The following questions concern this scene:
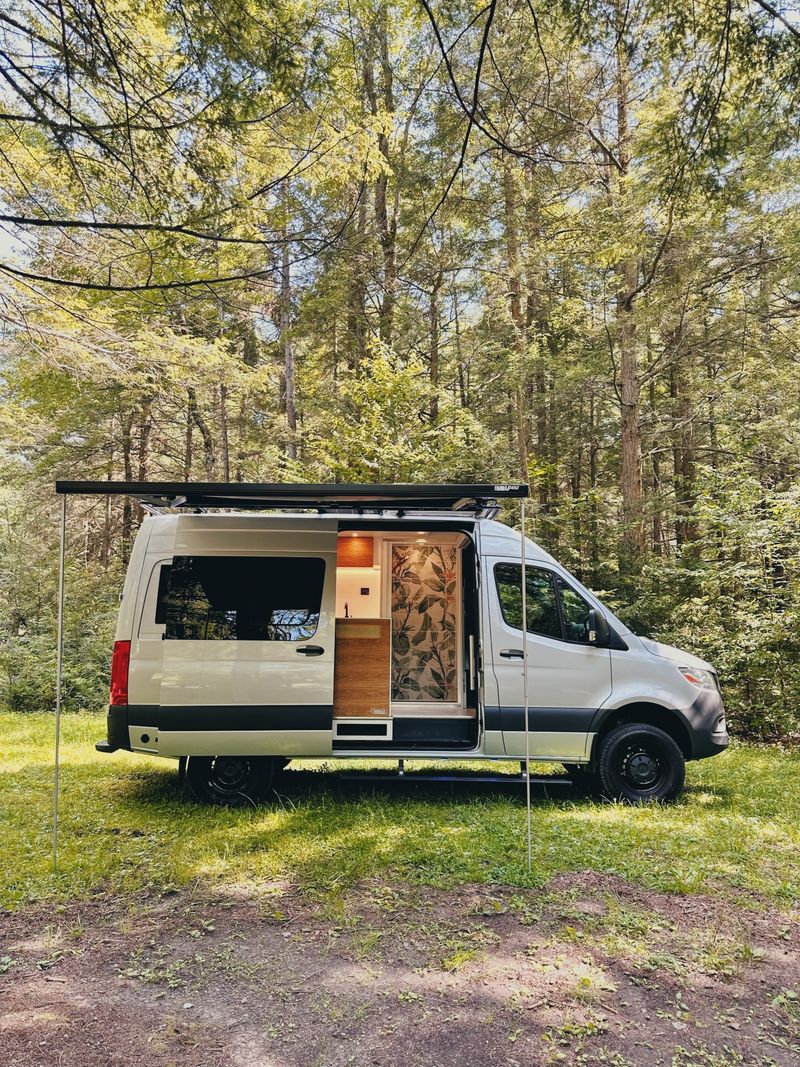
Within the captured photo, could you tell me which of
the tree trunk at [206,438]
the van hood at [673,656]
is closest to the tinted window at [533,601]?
the van hood at [673,656]

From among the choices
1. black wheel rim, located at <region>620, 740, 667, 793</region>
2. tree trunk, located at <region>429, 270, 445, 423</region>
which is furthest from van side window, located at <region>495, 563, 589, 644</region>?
tree trunk, located at <region>429, 270, 445, 423</region>

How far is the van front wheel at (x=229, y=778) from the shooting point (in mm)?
5375

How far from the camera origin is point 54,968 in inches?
120

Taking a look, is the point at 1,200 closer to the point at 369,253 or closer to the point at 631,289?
the point at 369,253

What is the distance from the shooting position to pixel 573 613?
5.49m

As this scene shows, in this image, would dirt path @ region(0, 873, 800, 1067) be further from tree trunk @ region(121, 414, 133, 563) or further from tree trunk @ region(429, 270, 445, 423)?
tree trunk @ region(121, 414, 133, 563)

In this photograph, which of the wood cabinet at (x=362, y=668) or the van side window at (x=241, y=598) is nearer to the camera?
the van side window at (x=241, y=598)

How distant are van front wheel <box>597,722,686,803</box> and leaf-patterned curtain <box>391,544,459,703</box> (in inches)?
62.0

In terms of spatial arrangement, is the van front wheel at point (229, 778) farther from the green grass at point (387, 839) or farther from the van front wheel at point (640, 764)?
the van front wheel at point (640, 764)

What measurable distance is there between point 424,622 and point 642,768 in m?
2.40

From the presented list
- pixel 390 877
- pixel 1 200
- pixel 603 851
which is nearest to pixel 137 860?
pixel 390 877

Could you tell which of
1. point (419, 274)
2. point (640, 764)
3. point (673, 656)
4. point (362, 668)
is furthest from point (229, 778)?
point (419, 274)

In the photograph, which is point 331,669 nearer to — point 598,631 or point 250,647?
point 250,647

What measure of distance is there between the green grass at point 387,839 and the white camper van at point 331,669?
1.43ft
